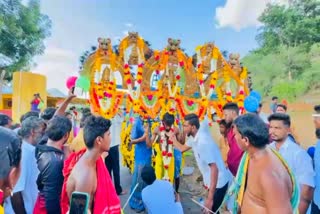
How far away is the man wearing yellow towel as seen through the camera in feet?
6.08

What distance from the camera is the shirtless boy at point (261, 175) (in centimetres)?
185

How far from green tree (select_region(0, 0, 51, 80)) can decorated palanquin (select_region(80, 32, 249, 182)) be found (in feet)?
36.3

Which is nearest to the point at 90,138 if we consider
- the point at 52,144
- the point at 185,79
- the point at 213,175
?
the point at 52,144

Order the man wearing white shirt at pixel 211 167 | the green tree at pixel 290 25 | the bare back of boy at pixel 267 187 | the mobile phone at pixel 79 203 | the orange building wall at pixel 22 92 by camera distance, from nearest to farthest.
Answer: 1. the bare back of boy at pixel 267 187
2. the mobile phone at pixel 79 203
3. the man wearing white shirt at pixel 211 167
4. the orange building wall at pixel 22 92
5. the green tree at pixel 290 25

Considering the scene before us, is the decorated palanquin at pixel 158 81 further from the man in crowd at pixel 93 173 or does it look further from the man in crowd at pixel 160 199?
the man in crowd at pixel 93 173

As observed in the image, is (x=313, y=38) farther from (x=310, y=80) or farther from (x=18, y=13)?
(x=18, y=13)

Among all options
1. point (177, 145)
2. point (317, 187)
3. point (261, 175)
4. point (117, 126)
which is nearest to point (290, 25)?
point (117, 126)

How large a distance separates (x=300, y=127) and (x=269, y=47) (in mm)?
10527

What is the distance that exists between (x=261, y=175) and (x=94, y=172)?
1072 millimetres

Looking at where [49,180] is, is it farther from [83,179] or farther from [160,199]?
[160,199]

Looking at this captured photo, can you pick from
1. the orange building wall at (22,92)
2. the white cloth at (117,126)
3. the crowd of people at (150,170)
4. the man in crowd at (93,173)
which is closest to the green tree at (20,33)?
the orange building wall at (22,92)

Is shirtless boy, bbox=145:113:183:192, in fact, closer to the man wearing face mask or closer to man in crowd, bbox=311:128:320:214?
man in crowd, bbox=311:128:320:214

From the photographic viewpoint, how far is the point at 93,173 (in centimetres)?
215

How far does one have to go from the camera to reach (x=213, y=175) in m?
3.33
